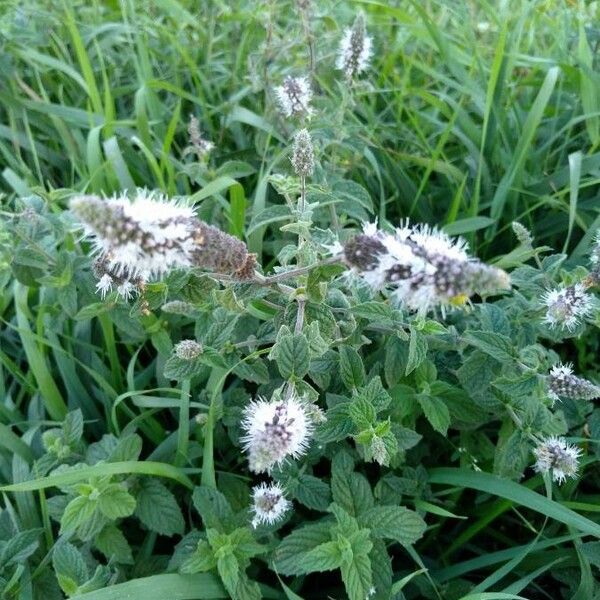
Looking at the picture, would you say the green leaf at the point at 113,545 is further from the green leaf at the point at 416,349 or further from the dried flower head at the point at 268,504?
the green leaf at the point at 416,349

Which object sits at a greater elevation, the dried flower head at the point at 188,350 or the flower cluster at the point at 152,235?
the flower cluster at the point at 152,235

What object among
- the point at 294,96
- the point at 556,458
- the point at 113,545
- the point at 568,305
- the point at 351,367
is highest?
the point at 294,96

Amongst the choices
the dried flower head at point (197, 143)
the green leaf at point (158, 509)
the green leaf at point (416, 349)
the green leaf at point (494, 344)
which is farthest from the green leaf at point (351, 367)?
the dried flower head at point (197, 143)

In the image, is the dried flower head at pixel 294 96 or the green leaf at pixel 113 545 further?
the dried flower head at pixel 294 96

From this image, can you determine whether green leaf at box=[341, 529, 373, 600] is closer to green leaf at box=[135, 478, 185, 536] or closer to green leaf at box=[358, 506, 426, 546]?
green leaf at box=[358, 506, 426, 546]

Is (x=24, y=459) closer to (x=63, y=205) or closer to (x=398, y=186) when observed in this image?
(x=63, y=205)

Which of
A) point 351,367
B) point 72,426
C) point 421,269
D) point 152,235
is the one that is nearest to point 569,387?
point 351,367

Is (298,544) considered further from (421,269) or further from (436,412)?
(421,269)
